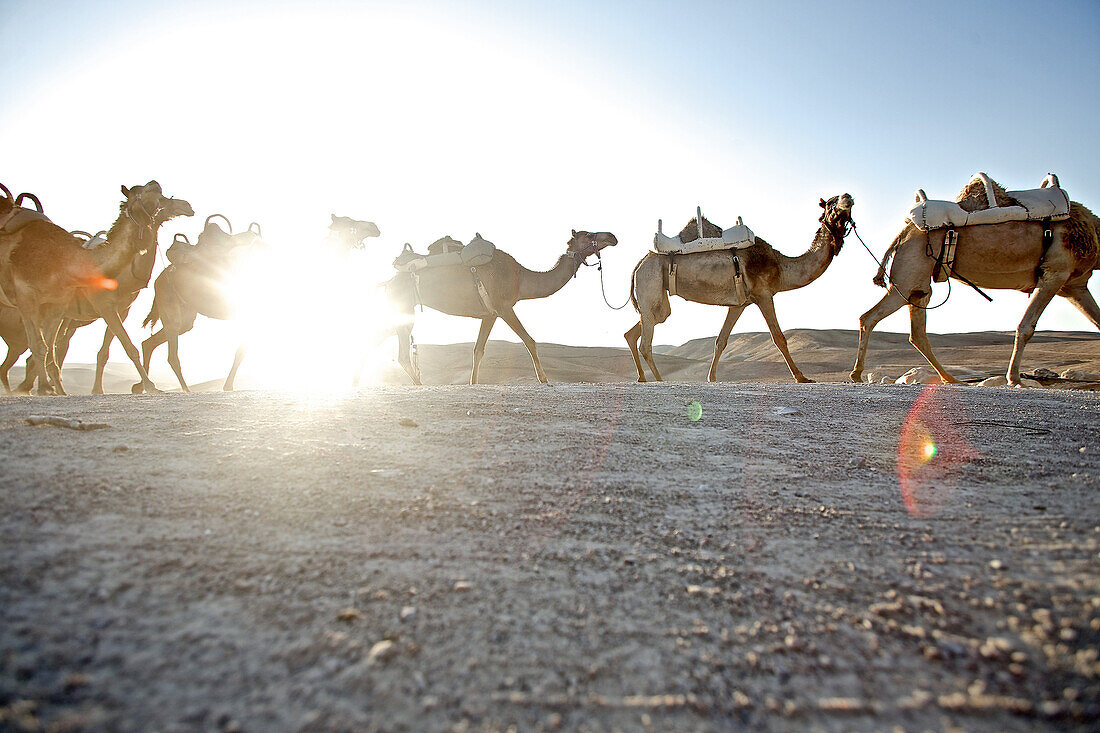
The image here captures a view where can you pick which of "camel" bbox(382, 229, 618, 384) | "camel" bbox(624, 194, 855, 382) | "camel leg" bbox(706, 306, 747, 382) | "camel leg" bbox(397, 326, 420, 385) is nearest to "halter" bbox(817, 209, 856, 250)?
"camel" bbox(624, 194, 855, 382)

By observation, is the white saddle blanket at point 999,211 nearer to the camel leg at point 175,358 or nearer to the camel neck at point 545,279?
the camel neck at point 545,279

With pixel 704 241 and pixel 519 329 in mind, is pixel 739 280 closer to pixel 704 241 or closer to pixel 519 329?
pixel 704 241

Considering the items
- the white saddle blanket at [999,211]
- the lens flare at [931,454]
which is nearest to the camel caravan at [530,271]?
the white saddle blanket at [999,211]

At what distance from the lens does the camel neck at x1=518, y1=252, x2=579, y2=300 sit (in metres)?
10.1

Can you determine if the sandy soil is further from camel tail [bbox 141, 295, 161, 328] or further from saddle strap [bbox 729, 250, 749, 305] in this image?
camel tail [bbox 141, 295, 161, 328]

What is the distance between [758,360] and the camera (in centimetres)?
2375

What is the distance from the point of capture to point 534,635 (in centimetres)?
147

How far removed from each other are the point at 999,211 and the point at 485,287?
7413 mm

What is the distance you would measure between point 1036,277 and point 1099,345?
55.9ft

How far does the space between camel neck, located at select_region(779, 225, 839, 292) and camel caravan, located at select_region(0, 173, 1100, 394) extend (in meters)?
0.02

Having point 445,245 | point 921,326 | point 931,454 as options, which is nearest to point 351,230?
point 445,245

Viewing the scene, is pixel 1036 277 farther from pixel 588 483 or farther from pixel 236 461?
pixel 236 461

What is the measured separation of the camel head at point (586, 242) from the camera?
405 inches

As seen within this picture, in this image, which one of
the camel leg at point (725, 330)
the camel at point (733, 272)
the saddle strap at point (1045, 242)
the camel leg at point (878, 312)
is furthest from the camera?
the camel leg at point (725, 330)
